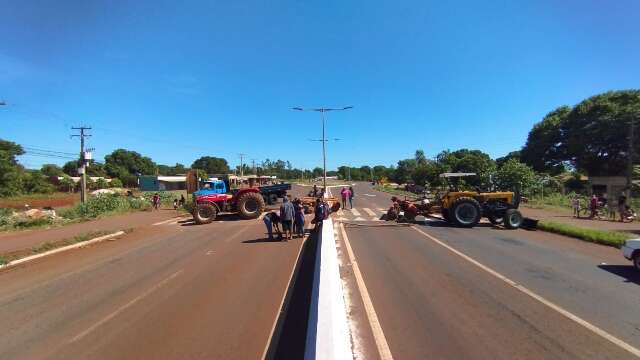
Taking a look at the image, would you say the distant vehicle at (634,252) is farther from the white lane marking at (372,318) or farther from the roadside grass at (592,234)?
the white lane marking at (372,318)

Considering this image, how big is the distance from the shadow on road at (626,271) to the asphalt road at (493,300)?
0.02 metres

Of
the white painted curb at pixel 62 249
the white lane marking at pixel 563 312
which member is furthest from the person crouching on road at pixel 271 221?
the white painted curb at pixel 62 249

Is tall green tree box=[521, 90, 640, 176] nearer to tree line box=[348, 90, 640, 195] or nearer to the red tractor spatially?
tree line box=[348, 90, 640, 195]

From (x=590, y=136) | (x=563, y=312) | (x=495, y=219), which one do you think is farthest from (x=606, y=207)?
(x=590, y=136)

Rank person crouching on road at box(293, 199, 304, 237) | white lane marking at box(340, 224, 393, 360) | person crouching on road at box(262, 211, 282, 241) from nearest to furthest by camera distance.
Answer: white lane marking at box(340, 224, 393, 360)
person crouching on road at box(262, 211, 282, 241)
person crouching on road at box(293, 199, 304, 237)

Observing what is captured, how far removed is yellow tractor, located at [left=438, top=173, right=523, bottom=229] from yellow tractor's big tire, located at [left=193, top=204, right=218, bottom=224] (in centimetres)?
1213

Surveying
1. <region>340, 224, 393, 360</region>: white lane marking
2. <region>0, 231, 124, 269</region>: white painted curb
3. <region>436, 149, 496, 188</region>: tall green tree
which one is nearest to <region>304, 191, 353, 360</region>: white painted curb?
<region>340, 224, 393, 360</region>: white lane marking

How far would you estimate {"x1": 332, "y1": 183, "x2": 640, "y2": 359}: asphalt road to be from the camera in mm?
5273

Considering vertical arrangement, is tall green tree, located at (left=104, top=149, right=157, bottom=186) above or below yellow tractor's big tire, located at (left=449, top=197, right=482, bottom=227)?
above

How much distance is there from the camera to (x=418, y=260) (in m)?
10.8

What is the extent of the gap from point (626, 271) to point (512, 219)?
8.13 metres

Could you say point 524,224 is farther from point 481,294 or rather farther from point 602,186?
point 602,186

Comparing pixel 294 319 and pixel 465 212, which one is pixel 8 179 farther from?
pixel 294 319

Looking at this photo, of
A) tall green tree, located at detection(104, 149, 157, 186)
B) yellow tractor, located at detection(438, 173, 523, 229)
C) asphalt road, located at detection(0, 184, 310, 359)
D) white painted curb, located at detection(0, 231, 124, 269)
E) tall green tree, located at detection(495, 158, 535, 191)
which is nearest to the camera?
asphalt road, located at detection(0, 184, 310, 359)
